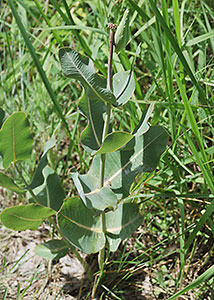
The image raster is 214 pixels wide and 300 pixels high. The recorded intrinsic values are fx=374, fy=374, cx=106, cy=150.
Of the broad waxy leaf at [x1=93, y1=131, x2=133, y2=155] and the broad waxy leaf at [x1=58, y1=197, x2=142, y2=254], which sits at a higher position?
the broad waxy leaf at [x1=93, y1=131, x2=133, y2=155]

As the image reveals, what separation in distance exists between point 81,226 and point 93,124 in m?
0.28

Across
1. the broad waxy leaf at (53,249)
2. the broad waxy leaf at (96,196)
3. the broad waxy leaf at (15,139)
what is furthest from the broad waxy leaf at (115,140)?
the broad waxy leaf at (53,249)

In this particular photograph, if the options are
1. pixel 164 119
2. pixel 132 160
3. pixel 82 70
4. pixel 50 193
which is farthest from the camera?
pixel 164 119

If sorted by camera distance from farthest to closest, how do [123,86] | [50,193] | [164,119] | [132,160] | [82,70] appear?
[164,119] < [50,193] < [132,160] < [123,86] < [82,70]

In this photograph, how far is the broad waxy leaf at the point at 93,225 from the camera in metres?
1.00

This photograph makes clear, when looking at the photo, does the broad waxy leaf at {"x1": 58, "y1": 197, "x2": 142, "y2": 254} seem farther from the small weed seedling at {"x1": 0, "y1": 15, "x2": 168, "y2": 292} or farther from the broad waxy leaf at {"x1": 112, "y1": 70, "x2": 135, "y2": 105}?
the broad waxy leaf at {"x1": 112, "y1": 70, "x2": 135, "y2": 105}

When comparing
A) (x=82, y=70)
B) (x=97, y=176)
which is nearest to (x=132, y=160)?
(x=97, y=176)

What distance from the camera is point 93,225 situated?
106 centimetres

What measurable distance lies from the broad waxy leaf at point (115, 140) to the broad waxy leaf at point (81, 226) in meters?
0.20

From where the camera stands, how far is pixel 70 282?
1277 millimetres

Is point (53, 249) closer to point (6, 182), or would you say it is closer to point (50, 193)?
point (50, 193)

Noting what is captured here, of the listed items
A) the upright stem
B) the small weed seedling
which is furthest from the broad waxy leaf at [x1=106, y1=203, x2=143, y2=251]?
the upright stem

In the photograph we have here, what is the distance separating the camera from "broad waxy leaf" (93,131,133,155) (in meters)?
0.84

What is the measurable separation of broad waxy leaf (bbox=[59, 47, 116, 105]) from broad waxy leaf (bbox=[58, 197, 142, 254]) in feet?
1.02
